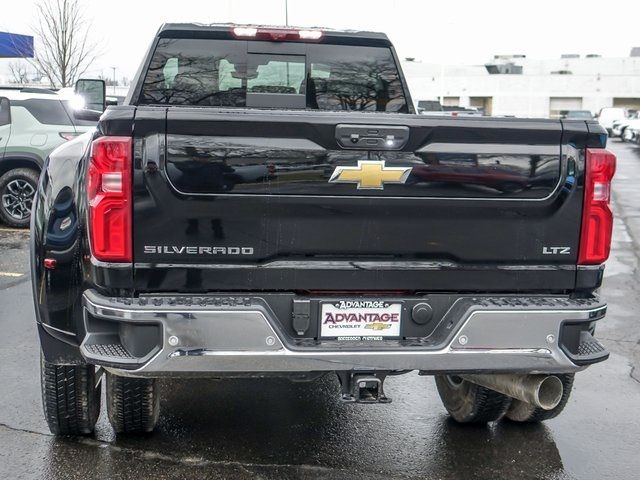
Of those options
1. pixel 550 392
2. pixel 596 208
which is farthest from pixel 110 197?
pixel 550 392

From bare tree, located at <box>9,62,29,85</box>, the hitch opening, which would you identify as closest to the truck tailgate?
the hitch opening

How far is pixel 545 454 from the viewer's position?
158 inches

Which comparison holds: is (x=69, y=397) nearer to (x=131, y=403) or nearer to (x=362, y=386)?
(x=131, y=403)

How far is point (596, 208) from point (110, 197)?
2017mm

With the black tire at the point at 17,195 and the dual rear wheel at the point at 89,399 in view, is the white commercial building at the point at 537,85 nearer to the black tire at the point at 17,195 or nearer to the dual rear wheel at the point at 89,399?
the black tire at the point at 17,195

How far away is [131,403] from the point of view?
3812mm

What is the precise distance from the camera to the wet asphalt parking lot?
3.73m

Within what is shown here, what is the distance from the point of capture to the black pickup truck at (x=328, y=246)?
2955 mm

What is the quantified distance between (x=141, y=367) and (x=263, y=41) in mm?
2741

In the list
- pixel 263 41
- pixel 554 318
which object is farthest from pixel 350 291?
pixel 263 41

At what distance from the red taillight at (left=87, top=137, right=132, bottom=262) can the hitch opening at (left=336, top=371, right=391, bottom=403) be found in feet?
3.38

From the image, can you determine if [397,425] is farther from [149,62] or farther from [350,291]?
[149,62]

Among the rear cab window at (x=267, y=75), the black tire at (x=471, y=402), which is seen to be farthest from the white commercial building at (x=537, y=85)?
the black tire at (x=471, y=402)

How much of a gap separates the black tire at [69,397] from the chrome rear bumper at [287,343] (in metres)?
0.69
